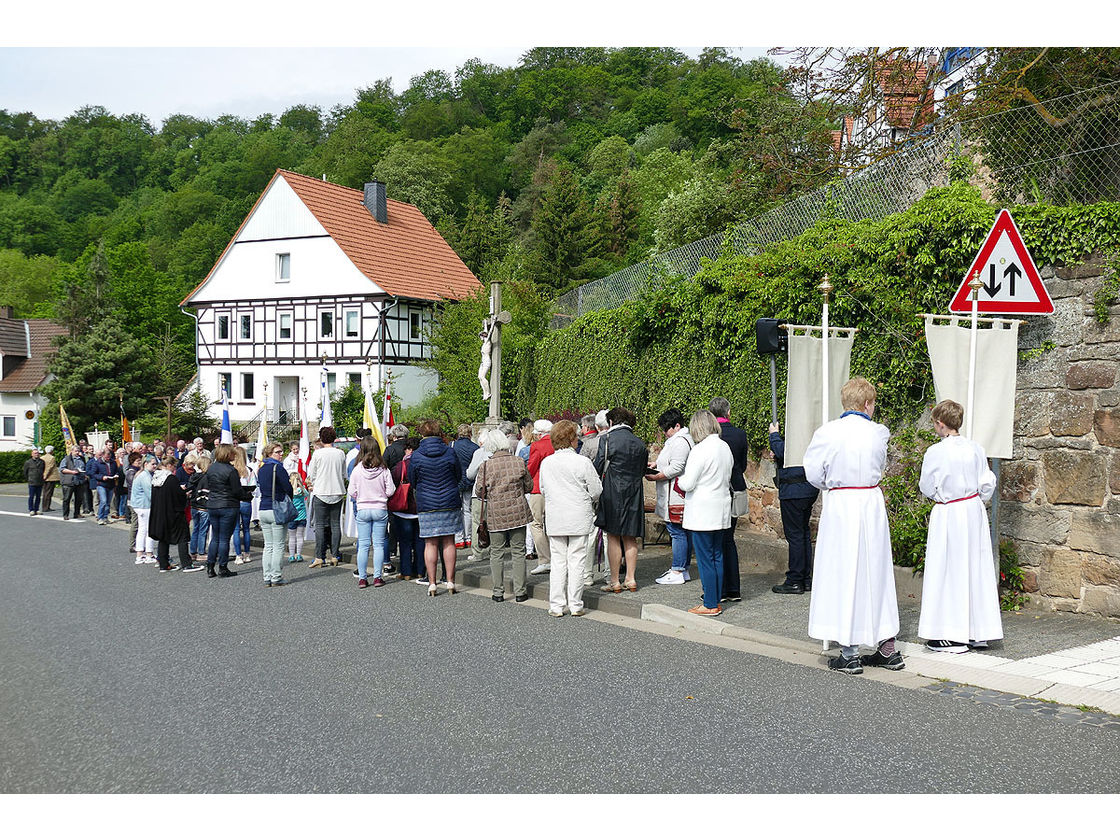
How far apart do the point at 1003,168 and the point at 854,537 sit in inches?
226

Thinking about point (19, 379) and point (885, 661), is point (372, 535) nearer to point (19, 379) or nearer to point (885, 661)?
point (885, 661)

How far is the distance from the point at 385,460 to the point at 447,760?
7.92 meters

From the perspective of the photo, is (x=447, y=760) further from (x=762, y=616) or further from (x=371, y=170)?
(x=371, y=170)

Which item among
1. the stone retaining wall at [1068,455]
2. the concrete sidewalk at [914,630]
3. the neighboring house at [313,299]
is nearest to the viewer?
the concrete sidewalk at [914,630]

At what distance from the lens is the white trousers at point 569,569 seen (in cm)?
979

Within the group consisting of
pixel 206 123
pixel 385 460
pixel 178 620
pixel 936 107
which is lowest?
pixel 178 620

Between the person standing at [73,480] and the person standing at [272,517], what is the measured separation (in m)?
13.7

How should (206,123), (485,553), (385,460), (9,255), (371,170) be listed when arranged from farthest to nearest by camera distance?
(206,123) → (9,255) → (371,170) → (485,553) → (385,460)

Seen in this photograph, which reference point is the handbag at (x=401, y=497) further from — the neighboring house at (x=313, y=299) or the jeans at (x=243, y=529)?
the neighboring house at (x=313, y=299)

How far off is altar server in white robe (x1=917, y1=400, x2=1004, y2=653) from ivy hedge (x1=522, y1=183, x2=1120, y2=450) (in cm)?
279

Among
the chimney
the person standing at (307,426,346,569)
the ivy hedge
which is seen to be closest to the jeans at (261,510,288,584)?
the person standing at (307,426,346,569)

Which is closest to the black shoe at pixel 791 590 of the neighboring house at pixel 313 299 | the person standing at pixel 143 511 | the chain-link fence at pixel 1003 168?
the chain-link fence at pixel 1003 168

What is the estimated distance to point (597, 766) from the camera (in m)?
5.02

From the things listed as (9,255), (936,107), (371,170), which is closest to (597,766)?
(936,107)
